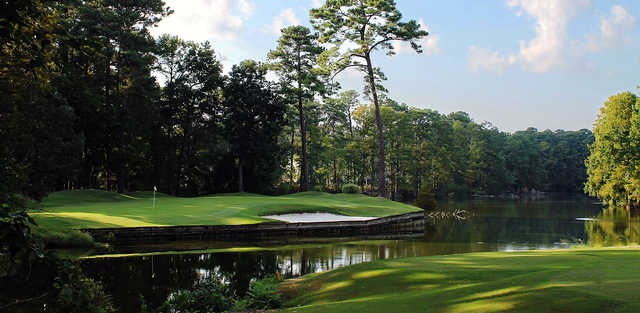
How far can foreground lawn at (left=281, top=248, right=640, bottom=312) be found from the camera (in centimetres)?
492

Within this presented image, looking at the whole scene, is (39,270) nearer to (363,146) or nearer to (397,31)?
(397,31)

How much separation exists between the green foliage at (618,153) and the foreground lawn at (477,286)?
3159 centimetres

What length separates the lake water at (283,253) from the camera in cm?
1006

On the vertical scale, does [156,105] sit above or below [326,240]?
above

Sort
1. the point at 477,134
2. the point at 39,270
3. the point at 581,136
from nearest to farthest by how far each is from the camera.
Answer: the point at 39,270 < the point at 477,134 < the point at 581,136

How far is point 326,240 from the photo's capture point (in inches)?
691

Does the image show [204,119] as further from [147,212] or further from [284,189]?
[147,212]

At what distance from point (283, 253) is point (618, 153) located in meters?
32.7

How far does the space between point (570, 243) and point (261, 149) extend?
27.7 meters

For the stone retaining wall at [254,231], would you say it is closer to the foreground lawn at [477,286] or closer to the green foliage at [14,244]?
the foreground lawn at [477,286]

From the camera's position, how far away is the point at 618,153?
3475 cm

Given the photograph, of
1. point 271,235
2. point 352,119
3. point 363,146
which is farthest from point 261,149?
point 271,235

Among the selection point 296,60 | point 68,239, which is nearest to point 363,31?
point 296,60

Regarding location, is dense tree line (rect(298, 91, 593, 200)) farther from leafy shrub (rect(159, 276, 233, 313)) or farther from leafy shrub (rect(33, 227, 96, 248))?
leafy shrub (rect(159, 276, 233, 313))
